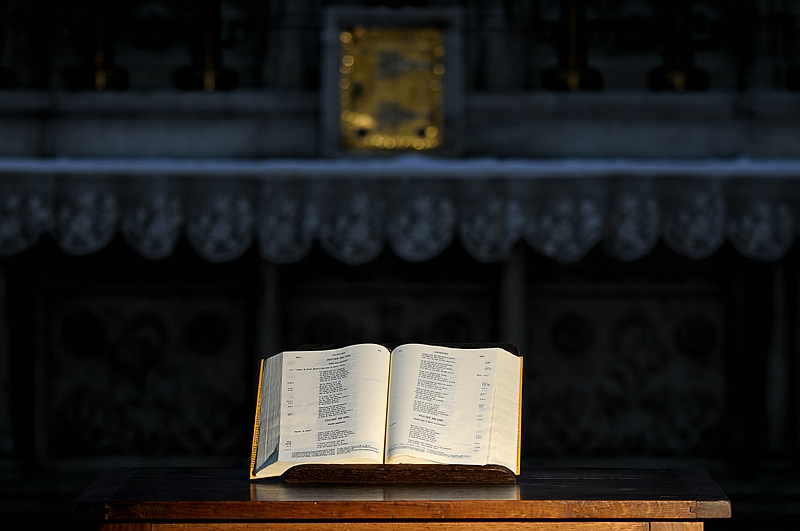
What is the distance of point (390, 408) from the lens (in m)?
2.27

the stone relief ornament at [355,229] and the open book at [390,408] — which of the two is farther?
the stone relief ornament at [355,229]

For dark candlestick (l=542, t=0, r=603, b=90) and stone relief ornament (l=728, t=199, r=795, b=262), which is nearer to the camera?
stone relief ornament (l=728, t=199, r=795, b=262)

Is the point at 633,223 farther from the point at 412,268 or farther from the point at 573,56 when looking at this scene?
the point at 412,268

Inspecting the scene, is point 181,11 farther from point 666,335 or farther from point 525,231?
point 666,335

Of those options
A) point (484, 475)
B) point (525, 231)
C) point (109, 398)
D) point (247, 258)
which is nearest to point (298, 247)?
point (247, 258)

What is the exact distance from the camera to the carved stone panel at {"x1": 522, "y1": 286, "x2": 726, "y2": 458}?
5.10 m

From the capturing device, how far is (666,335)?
16.8 feet

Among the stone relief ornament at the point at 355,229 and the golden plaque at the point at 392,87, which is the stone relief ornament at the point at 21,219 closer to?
the stone relief ornament at the point at 355,229

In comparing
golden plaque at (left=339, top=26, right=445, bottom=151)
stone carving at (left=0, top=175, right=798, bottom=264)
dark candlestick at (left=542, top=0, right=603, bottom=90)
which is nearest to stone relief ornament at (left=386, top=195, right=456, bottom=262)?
stone carving at (left=0, top=175, right=798, bottom=264)

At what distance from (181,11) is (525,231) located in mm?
2311

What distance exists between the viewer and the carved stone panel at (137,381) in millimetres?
5102

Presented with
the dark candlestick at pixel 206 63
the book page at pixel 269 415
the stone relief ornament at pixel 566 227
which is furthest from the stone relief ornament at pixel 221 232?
the book page at pixel 269 415

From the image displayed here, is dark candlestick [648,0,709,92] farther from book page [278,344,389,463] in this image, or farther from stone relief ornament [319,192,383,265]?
book page [278,344,389,463]

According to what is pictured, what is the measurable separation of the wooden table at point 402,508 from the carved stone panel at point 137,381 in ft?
9.66
